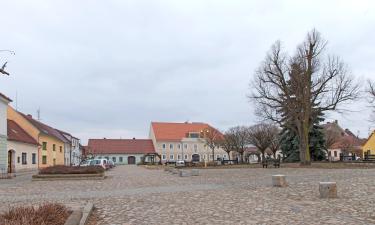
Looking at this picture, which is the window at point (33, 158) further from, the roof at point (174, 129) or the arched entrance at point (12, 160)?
the roof at point (174, 129)

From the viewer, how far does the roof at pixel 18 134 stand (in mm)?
48263

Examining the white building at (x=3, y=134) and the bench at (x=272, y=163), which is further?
the bench at (x=272, y=163)

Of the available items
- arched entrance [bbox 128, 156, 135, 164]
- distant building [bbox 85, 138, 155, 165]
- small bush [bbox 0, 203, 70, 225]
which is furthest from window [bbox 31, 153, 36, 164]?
arched entrance [bbox 128, 156, 135, 164]

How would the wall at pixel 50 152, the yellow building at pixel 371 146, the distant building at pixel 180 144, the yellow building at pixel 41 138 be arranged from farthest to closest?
the distant building at pixel 180 144 < the yellow building at pixel 371 146 < the wall at pixel 50 152 < the yellow building at pixel 41 138

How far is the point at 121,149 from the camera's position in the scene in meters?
113

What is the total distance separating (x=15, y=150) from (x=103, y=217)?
1514 inches

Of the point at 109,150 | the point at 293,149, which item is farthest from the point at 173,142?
the point at 293,149

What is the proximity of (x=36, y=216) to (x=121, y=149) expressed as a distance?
344ft

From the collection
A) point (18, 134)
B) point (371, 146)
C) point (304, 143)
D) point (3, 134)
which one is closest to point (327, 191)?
point (304, 143)

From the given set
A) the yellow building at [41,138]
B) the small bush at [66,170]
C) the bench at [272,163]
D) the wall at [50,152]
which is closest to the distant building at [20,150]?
the yellow building at [41,138]

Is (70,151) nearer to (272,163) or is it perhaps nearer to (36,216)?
(272,163)

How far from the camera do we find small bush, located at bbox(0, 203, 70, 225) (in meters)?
8.44

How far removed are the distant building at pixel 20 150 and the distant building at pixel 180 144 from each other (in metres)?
58.0

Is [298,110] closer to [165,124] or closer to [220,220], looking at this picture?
[220,220]
